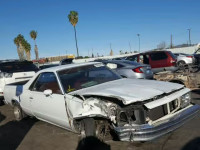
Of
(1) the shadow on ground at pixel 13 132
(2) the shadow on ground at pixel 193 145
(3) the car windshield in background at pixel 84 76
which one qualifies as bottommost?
(1) the shadow on ground at pixel 13 132

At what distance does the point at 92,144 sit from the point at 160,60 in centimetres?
897

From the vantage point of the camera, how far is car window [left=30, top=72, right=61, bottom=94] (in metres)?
4.28

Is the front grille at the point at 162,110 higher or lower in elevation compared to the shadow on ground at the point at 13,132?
higher

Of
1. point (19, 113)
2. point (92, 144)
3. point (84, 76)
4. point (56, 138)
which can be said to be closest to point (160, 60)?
point (84, 76)

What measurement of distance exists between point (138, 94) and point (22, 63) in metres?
6.78

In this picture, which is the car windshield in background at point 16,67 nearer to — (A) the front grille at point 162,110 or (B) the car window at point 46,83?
(B) the car window at point 46,83

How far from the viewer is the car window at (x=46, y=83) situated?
4284mm

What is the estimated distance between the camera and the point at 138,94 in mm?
3275

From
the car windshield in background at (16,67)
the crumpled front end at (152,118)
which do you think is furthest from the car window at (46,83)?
the car windshield in background at (16,67)

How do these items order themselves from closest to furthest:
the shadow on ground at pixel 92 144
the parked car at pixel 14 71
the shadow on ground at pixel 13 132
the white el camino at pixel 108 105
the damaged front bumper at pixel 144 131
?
the damaged front bumper at pixel 144 131 → the white el camino at pixel 108 105 → the shadow on ground at pixel 92 144 → the shadow on ground at pixel 13 132 → the parked car at pixel 14 71

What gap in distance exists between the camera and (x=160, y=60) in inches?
459

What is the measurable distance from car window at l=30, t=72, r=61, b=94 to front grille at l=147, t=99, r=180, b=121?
5.84 ft

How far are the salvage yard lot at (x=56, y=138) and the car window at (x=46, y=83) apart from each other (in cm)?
101

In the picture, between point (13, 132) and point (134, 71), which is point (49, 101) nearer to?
point (13, 132)
